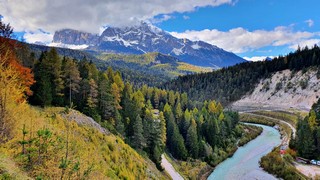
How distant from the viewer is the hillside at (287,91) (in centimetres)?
11838

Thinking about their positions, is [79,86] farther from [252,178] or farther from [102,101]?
[252,178]

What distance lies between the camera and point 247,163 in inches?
2372

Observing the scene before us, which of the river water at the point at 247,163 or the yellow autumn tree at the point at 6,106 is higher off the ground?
the yellow autumn tree at the point at 6,106

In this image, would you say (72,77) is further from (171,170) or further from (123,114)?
(171,170)

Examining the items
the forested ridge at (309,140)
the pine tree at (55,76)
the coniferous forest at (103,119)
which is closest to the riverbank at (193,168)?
the coniferous forest at (103,119)

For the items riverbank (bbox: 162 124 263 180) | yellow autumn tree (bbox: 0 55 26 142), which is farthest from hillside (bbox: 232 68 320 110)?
yellow autumn tree (bbox: 0 55 26 142)

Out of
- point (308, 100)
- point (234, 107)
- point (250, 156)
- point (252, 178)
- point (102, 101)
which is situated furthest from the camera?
point (234, 107)

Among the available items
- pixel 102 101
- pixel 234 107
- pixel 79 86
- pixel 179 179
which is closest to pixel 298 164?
pixel 179 179

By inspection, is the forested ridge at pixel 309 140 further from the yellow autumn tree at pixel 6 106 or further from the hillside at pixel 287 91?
the yellow autumn tree at pixel 6 106

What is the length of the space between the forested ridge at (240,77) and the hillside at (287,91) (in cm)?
410

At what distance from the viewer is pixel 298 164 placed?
54625 mm

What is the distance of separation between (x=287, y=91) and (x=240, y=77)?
34.3 meters

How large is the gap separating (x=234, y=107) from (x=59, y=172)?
134874 millimetres

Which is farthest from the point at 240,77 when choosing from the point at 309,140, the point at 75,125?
the point at 75,125
